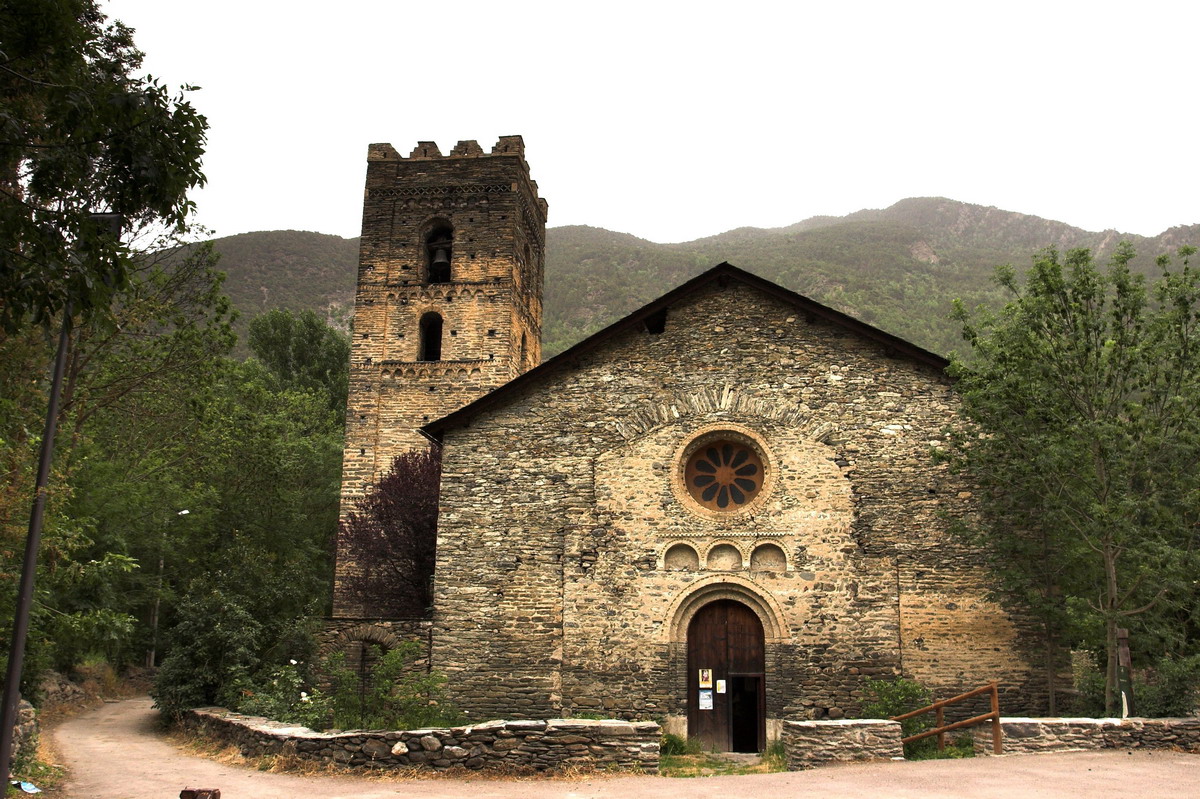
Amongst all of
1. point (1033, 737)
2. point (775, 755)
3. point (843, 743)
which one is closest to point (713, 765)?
point (775, 755)

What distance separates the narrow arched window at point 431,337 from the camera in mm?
28891

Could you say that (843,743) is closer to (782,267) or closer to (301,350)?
(301,350)

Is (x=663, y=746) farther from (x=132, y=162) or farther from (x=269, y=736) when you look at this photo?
(x=132, y=162)

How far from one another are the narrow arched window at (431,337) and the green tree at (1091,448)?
1781 cm

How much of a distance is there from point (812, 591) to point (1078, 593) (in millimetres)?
4075

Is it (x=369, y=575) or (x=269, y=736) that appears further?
(x=369, y=575)

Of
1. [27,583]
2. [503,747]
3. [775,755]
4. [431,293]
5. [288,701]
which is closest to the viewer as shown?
[27,583]

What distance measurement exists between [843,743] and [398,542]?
14.7 metres

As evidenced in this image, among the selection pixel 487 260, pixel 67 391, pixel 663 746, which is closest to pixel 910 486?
pixel 663 746

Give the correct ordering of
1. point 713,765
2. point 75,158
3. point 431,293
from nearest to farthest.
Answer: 1. point 75,158
2. point 713,765
3. point 431,293

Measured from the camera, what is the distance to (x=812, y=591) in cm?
1539

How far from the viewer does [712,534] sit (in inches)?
623

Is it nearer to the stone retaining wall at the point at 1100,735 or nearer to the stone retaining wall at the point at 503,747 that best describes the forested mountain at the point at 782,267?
the stone retaining wall at the point at 1100,735

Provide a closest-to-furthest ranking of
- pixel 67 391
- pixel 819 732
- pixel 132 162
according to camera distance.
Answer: pixel 132 162
pixel 819 732
pixel 67 391
